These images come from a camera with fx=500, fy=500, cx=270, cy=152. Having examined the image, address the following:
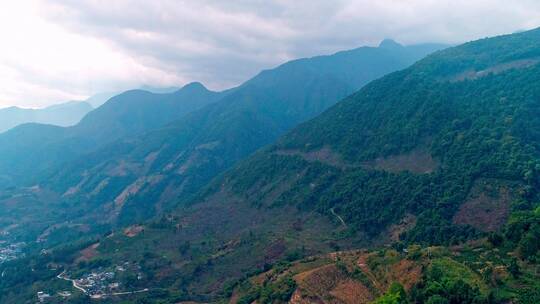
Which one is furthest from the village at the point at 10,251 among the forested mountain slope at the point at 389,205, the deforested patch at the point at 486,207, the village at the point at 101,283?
the deforested patch at the point at 486,207

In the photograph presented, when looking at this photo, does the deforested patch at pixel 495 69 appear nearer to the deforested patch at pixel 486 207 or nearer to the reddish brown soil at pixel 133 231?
the deforested patch at pixel 486 207

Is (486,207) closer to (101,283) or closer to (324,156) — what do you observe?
(324,156)

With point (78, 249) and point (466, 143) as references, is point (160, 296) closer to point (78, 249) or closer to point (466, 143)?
point (78, 249)

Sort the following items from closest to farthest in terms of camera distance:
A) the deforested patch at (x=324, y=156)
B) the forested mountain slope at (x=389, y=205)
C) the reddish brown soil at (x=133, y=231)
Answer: the forested mountain slope at (x=389, y=205) < the reddish brown soil at (x=133, y=231) < the deforested patch at (x=324, y=156)

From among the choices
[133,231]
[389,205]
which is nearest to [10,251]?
[133,231]

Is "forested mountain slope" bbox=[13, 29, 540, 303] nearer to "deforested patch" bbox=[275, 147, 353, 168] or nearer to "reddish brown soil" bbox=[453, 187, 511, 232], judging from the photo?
"reddish brown soil" bbox=[453, 187, 511, 232]

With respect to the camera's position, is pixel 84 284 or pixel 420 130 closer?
pixel 84 284

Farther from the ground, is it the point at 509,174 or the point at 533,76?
the point at 533,76

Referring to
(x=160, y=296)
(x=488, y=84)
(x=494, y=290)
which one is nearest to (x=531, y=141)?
(x=488, y=84)
